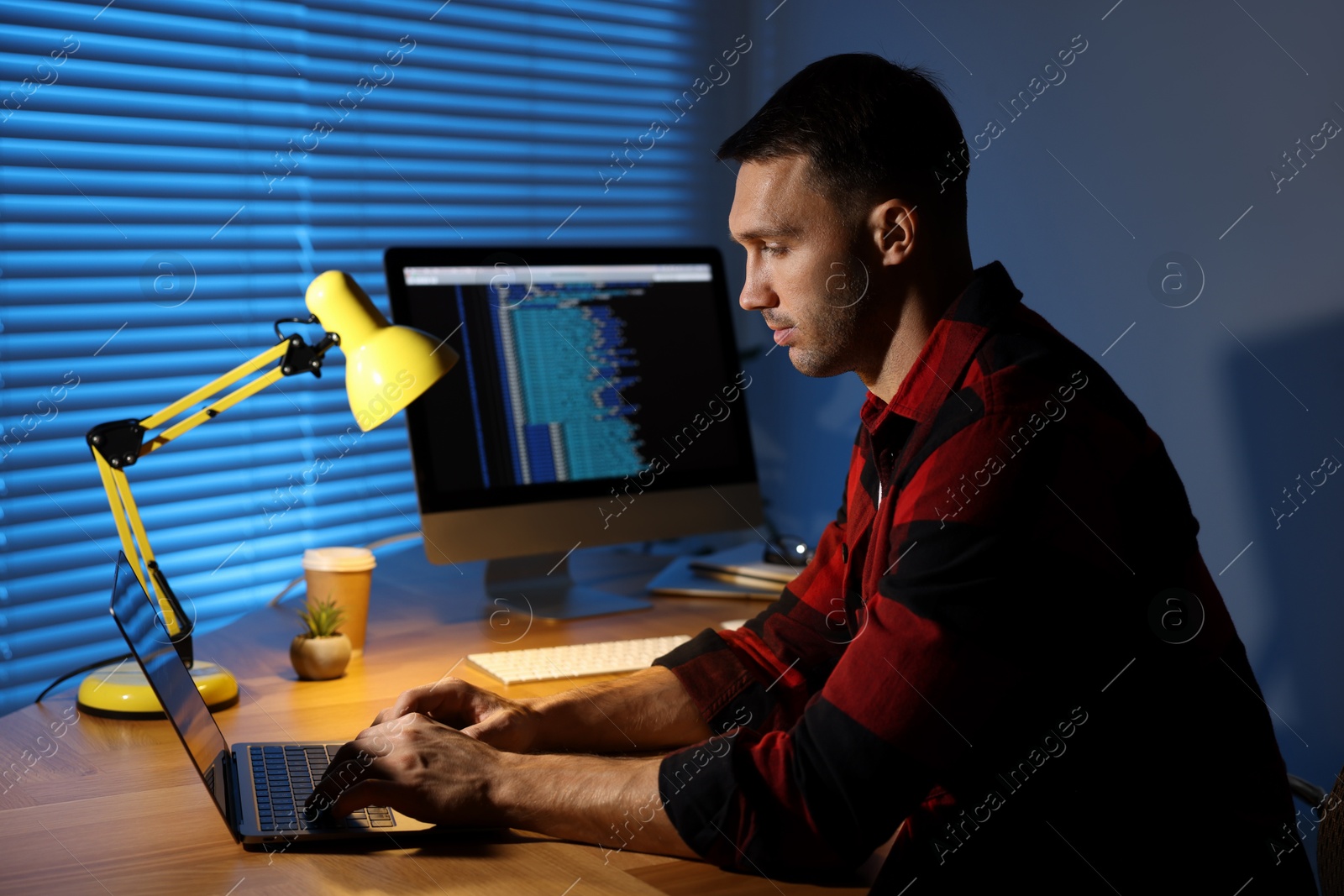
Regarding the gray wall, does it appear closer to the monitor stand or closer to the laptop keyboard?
the monitor stand

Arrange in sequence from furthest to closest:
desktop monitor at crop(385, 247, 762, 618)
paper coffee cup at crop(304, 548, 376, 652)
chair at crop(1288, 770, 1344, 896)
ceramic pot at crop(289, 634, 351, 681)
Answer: desktop monitor at crop(385, 247, 762, 618) < paper coffee cup at crop(304, 548, 376, 652) < ceramic pot at crop(289, 634, 351, 681) < chair at crop(1288, 770, 1344, 896)

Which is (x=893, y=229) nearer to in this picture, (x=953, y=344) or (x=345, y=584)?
(x=953, y=344)

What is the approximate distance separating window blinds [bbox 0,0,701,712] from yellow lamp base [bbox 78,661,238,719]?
0.70 meters

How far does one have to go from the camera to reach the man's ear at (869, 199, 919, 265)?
1.16 meters

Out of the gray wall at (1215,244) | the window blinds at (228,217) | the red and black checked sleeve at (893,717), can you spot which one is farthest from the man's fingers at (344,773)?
the gray wall at (1215,244)

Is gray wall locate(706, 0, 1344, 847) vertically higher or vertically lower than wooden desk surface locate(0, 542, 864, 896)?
higher

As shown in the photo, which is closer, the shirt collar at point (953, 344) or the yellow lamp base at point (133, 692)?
the shirt collar at point (953, 344)

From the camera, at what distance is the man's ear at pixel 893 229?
116 centimetres

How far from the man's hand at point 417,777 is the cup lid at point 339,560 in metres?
0.50

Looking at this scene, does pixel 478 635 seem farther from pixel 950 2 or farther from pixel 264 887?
pixel 950 2

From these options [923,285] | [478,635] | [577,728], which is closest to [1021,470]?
[923,285]

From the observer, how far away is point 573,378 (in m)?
1.82

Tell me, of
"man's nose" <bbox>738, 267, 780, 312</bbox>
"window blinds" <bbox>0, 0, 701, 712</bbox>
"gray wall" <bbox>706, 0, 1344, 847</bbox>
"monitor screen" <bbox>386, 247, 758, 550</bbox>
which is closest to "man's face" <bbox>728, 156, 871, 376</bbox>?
"man's nose" <bbox>738, 267, 780, 312</bbox>

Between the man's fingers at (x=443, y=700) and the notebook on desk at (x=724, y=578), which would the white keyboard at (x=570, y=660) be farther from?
the notebook on desk at (x=724, y=578)
